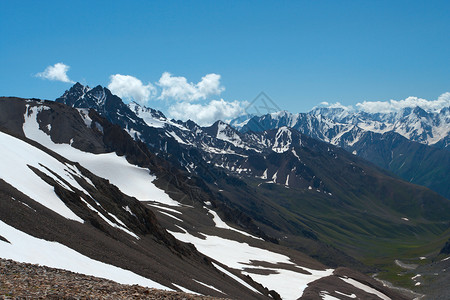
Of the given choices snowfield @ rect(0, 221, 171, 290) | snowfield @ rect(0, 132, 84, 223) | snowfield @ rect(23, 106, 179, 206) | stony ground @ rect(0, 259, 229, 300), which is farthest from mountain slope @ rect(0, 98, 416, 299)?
snowfield @ rect(23, 106, 179, 206)

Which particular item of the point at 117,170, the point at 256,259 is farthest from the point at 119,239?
the point at 117,170

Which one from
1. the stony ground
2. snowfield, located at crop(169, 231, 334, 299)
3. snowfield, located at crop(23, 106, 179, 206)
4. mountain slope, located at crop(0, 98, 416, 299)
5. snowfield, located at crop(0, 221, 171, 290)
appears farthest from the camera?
snowfield, located at crop(23, 106, 179, 206)

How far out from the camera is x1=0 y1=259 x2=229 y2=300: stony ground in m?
20.1

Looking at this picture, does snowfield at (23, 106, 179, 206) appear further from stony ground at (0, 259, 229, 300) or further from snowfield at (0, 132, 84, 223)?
stony ground at (0, 259, 229, 300)

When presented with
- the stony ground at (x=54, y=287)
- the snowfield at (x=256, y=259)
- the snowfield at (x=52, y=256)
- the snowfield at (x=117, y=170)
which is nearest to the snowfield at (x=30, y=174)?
the snowfield at (x=52, y=256)

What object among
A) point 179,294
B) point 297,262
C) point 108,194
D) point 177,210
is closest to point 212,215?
point 177,210

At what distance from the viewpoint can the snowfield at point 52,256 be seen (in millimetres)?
32438

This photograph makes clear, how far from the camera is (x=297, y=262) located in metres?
125

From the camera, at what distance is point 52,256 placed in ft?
116

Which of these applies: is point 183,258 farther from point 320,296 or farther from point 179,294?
point 179,294

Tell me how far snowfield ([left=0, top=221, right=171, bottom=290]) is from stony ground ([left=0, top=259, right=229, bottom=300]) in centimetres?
648

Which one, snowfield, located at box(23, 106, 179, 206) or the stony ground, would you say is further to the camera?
snowfield, located at box(23, 106, 179, 206)

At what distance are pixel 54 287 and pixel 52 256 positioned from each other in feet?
49.6

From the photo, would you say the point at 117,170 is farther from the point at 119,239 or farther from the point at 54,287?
the point at 54,287
